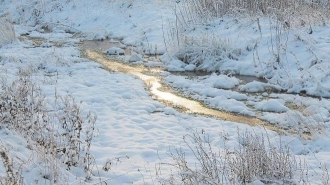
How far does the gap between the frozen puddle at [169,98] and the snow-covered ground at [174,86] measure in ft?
0.67

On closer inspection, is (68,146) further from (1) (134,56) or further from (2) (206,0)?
(2) (206,0)

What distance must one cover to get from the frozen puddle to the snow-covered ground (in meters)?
0.20

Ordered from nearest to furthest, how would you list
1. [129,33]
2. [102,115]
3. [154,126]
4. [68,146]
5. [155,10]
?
[68,146] → [154,126] → [102,115] → [129,33] → [155,10]

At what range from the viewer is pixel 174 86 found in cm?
876

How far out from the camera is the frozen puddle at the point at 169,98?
22.6ft

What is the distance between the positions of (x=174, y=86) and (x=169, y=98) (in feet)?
2.41

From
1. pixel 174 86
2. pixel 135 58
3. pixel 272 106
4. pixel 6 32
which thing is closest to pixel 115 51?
pixel 135 58

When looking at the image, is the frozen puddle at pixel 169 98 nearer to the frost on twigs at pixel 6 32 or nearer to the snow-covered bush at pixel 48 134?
the snow-covered bush at pixel 48 134

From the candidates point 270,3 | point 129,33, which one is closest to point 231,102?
point 270,3

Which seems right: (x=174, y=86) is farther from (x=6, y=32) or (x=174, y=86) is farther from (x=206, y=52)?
(x=6, y=32)

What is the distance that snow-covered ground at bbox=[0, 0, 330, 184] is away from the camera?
5.04m

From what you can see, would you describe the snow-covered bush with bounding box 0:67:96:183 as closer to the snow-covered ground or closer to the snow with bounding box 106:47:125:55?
the snow-covered ground

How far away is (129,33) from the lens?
13516 mm

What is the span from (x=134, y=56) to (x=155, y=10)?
4494 millimetres
